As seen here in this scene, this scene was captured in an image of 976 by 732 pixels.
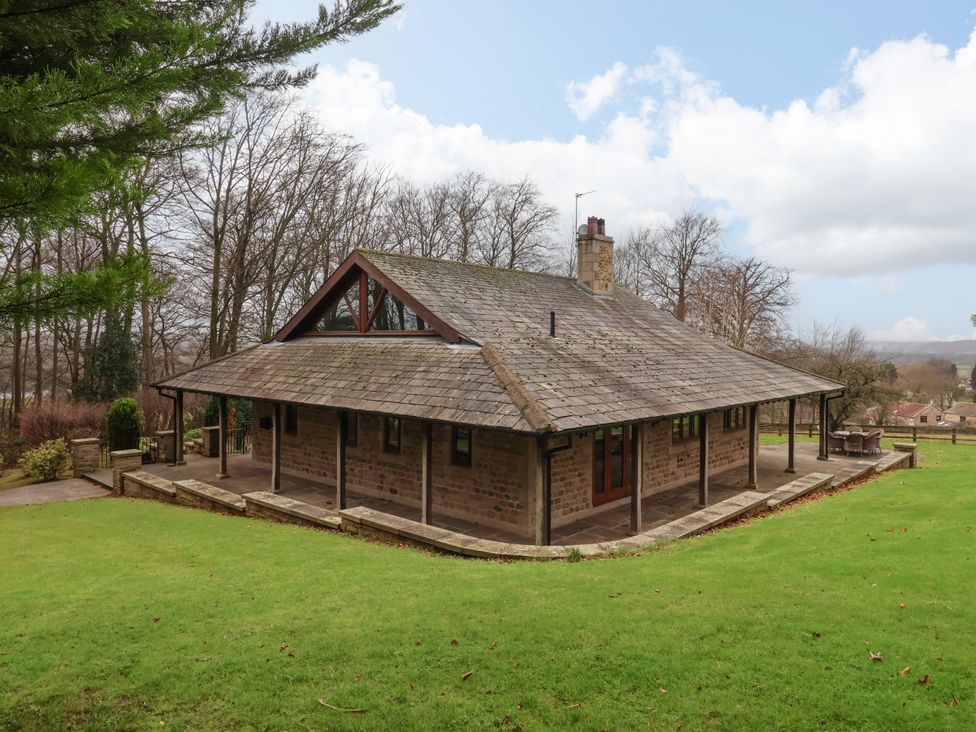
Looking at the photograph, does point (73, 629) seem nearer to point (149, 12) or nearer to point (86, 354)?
point (149, 12)

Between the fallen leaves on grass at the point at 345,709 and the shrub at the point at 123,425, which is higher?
the shrub at the point at 123,425

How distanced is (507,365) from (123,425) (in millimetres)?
14008

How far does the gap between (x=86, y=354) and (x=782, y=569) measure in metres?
27.4

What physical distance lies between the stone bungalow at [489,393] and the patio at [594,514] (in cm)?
29

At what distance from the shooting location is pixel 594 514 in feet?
41.2

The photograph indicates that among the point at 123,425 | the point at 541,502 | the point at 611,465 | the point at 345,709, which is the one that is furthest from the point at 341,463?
the point at 123,425

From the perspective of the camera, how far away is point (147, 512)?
1273 centimetres

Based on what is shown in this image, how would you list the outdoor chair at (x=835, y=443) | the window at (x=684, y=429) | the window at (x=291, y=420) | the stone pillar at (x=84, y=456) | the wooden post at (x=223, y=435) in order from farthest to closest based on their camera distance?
the outdoor chair at (x=835, y=443) → the stone pillar at (x=84, y=456) → the window at (x=291, y=420) → the wooden post at (x=223, y=435) → the window at (x=684, y=429)

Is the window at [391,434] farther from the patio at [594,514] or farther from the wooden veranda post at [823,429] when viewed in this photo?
the wooden veranda post at [823,429]

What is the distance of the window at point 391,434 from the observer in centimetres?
1355

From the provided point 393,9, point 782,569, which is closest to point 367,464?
point 782,569

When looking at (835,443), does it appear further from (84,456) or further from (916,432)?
(84,456)

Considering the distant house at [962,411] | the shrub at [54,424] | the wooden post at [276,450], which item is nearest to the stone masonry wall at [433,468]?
the wooden post at [276,450]

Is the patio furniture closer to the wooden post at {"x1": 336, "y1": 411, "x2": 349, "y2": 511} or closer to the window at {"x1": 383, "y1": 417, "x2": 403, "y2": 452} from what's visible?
the window at {"x1": 383, "y1": 417, "x2": 403, "y2": 452}
